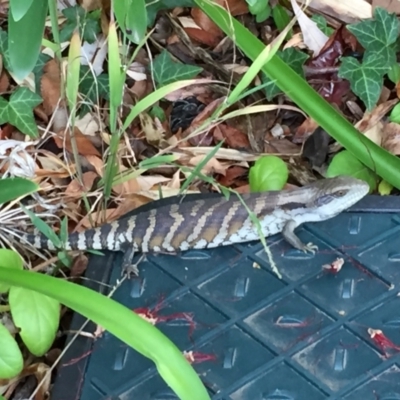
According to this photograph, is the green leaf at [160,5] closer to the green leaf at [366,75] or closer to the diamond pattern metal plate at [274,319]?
the green leaf at [366,75]

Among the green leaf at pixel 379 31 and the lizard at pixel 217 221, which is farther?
the green leaf at pixel 379 31

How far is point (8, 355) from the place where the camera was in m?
1.80

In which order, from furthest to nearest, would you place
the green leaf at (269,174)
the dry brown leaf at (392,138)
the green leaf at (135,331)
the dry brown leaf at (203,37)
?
the dry brown leaf at (203,37), the dry brown leaf at (392,138), the green leaf at (269,174), the green leaf at (135,331)

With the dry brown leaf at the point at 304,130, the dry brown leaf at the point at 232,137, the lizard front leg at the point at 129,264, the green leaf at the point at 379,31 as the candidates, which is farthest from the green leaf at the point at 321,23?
the lizard front leg at the point at 129,264

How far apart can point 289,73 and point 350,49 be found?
501 millimetres

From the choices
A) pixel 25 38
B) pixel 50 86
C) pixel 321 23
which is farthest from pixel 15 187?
pixel 321 23

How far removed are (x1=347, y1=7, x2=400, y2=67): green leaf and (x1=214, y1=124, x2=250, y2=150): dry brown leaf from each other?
472 millimetres

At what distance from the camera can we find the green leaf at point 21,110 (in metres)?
2.37

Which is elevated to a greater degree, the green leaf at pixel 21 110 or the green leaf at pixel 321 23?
the green leaf at pixel 321 23

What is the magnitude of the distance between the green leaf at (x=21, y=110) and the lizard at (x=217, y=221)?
36cm

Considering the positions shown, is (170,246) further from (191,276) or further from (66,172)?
(66,172)

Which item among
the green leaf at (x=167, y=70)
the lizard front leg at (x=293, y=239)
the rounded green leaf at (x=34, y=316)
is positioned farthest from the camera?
the green leaf at (x=167, y=70)

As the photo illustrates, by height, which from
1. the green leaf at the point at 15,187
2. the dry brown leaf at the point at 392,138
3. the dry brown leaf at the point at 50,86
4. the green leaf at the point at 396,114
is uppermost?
the green leaf at the point at 15,187

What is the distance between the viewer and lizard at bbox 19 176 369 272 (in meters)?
2.11
